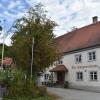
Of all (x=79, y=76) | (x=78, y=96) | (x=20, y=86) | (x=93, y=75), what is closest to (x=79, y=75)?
(x=79, y=76)

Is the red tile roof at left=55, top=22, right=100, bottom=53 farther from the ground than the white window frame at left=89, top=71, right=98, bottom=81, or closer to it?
farther from the ground

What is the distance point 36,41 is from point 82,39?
17983 millimetres

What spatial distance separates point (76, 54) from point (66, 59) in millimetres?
3731

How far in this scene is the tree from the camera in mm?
29031

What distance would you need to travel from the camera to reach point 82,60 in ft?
140

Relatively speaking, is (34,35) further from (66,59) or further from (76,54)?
(66,59)

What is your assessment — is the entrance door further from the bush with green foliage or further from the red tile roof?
the bush with green foliage

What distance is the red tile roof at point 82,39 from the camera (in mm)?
42031

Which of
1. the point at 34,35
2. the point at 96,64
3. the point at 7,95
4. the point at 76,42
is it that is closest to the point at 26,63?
the point at 34,35

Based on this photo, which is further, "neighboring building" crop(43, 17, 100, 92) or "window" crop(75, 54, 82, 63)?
"window" crop(75, 54, 82, 63)

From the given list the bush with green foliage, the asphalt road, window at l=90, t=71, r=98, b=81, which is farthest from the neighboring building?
the bush with green foliage

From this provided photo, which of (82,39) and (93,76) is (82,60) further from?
(82,39)

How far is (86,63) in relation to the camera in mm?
41781

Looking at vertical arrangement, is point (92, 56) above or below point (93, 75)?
above
